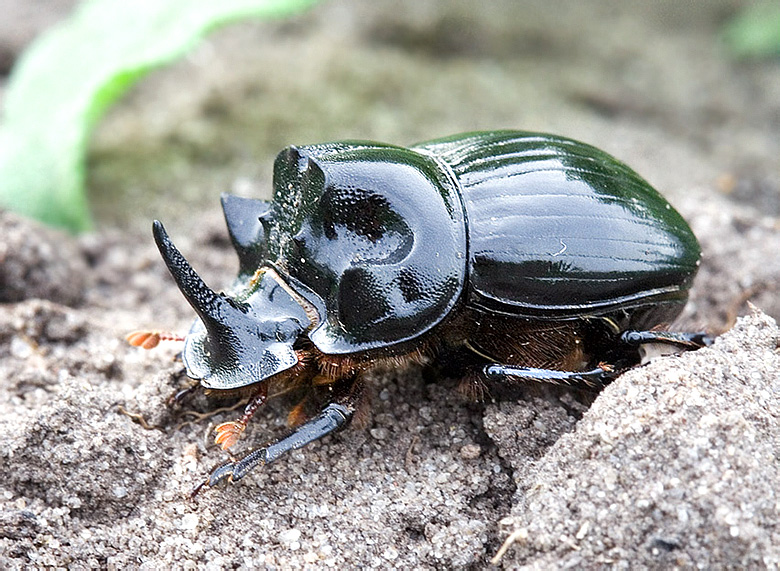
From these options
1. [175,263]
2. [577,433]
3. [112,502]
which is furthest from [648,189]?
[112,502]

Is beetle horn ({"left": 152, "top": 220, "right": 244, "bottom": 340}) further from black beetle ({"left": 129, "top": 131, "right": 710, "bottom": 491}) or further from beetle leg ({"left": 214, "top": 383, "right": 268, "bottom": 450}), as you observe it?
beetle leg ({"left": 214, "top": 383, "right": 268, "bottom": 450})

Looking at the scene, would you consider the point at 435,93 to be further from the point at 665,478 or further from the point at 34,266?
the point at 665,478

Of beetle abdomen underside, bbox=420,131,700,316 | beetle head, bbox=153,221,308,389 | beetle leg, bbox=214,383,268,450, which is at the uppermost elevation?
beetle abdomen underside, bbox=420,131,700,316

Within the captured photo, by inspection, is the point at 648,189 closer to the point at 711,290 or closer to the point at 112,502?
the point at 711,290

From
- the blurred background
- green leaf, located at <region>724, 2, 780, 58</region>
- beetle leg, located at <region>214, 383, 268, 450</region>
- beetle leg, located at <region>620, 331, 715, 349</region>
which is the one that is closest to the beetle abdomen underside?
beetle leg, located at <region>620, 331, 715, 349</region>

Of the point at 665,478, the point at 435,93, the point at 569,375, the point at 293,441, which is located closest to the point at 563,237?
the point at 569,375

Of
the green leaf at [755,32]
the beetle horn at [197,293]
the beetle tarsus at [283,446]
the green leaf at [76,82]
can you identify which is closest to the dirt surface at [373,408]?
the beetle tarsus at [283,446]

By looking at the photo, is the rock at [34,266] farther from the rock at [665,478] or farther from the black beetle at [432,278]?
the rock at [665,478]
